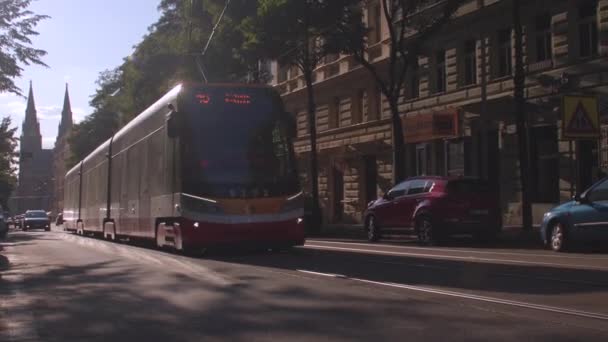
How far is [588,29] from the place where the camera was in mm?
24516

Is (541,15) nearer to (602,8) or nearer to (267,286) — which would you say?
(602,8)

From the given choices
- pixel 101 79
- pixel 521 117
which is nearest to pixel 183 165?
pixel 521 117

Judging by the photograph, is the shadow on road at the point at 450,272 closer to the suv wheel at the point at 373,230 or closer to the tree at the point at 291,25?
the suv wheel at the point at 373,230

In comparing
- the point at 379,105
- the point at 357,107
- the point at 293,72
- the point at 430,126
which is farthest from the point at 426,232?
the point at 293,72

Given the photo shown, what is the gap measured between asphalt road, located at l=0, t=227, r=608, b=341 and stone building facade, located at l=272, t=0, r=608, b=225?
416 inches

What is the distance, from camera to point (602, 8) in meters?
23.8

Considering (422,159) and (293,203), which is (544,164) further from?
(293,203)

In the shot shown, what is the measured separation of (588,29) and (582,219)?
35.8 ft

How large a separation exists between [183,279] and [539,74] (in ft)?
59.0

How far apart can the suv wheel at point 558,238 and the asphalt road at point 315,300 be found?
63.7 inches

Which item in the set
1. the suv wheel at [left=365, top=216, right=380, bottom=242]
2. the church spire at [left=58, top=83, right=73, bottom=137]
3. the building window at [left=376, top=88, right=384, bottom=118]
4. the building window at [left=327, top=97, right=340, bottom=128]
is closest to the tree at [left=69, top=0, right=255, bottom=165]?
the building window at [left=327, top=97, right=340, bottom=128]

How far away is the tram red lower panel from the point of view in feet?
49.1

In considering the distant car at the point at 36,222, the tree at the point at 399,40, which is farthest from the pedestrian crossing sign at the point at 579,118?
the distant car at the point at 36,222

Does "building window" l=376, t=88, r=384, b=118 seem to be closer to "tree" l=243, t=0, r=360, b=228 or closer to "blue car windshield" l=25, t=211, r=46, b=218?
"tree" l=243, t=0, r=360, b=228
